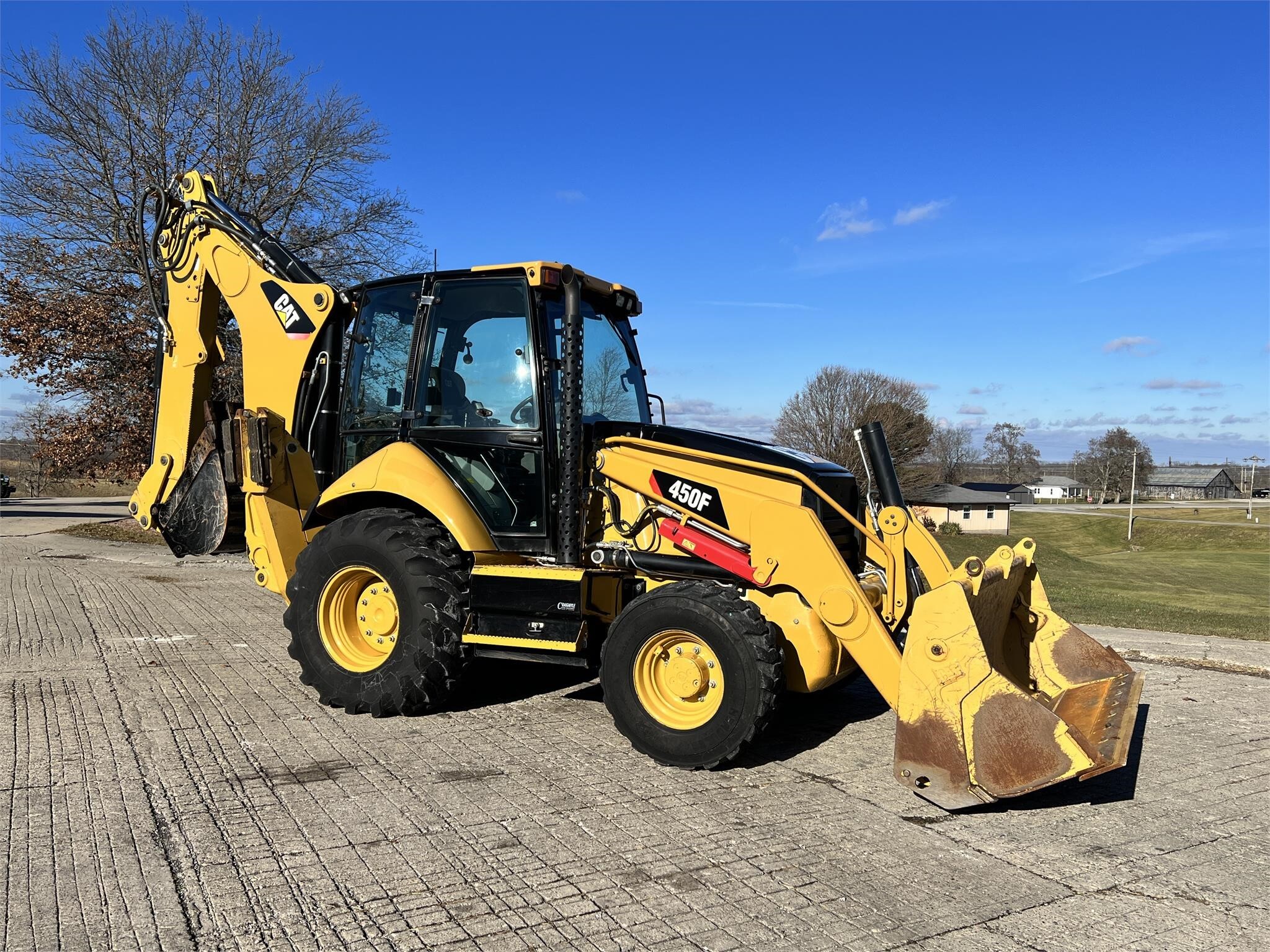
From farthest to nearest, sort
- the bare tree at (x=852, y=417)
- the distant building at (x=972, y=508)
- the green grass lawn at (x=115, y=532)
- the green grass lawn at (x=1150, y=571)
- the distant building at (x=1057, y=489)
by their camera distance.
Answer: the distant building at (x=1057, y=489)
the distant building at (x=972, y=508)
the bare tree at (x=852, y=417)
the green grass lawn at (x=115, y=532)
the green grass lawn at (x=1150, y=571)

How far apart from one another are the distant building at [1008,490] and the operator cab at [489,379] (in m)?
70.0

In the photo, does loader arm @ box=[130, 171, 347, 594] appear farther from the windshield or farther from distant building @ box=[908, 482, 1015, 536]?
distant building @ box=[908, 482, 1015, 536]

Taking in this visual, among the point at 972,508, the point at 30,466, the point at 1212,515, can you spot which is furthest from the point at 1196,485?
the point at 30,466

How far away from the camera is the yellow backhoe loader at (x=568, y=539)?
16.7 ft

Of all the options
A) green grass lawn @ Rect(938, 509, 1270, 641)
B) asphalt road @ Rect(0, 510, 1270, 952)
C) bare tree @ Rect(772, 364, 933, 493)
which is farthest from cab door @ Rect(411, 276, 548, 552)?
bare tree @ Rect(772, 364, 933, 493)

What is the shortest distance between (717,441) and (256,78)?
1969cm

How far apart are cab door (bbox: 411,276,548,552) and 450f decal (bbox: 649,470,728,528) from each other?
A: 0.75 metres

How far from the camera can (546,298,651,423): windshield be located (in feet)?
20.7

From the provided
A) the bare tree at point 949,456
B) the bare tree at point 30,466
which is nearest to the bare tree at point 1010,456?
the bare tree at point 949,456

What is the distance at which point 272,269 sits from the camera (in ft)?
24.6

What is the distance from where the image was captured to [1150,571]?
36188 millimetres

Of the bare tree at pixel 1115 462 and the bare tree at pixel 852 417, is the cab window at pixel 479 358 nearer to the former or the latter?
the bare tree at pixel 852 417

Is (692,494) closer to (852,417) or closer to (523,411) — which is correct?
(523,411)

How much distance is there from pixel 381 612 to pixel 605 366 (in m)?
2.30
